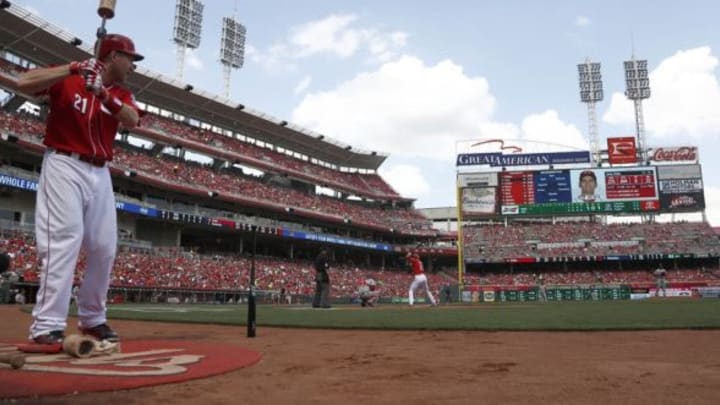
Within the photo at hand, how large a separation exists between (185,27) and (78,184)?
4664 centimetres

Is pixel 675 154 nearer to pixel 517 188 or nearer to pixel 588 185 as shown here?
pixel 588 185

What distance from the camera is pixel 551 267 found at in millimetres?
51406

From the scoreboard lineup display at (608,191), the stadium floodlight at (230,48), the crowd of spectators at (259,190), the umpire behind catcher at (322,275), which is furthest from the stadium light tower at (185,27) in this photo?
the umpire behind catcher at (322,275)

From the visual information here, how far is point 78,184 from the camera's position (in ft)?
12.8

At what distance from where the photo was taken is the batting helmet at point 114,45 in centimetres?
423

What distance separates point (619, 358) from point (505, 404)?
223 centimetres

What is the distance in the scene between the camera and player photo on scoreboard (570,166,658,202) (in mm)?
46750

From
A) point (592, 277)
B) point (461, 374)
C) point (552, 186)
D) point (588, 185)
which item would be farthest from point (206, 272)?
point (592, 277)

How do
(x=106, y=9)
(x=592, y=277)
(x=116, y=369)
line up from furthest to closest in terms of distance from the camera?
(x=592, y=277) < (x=106, y=9) < (x=116, y=369)

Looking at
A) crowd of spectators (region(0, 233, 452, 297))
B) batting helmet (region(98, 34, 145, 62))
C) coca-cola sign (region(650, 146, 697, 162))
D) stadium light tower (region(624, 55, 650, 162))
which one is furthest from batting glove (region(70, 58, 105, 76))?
stadium light tower (region(624, 55, 650, 162))

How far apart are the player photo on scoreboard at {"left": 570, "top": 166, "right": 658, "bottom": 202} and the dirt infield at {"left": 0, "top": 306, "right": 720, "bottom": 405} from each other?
44802 mm

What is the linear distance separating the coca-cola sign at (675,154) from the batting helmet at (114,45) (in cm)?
5274

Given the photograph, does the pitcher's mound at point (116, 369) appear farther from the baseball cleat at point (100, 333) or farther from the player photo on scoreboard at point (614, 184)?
the player photo on scoreboard at point (614, 184)

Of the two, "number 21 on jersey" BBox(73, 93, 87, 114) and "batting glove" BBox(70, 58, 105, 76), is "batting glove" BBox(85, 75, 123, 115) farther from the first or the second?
"number 21 on jersey" BBox(73, 93, 87, 114)
